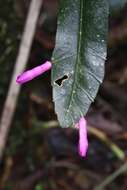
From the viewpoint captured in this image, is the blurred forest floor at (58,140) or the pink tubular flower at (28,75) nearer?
the pink tubular flower at (28,75)

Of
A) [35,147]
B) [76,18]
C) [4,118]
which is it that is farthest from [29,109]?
[76,18]

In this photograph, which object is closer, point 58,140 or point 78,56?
point 78,56

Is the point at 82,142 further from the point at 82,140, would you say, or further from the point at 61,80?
the point at 61,80

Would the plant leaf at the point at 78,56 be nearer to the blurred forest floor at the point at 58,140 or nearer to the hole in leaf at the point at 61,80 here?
the hole in leaf at the point at 61,80

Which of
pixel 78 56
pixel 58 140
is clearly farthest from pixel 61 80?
pixel 58 140

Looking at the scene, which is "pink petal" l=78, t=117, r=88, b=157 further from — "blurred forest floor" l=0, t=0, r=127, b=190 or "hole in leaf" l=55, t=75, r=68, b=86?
"blurred forest floor" l=0, t=0, r=127, b=190

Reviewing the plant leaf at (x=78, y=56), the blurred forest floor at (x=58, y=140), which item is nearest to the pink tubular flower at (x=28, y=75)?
the plant leaf at (x=78, y=56)
